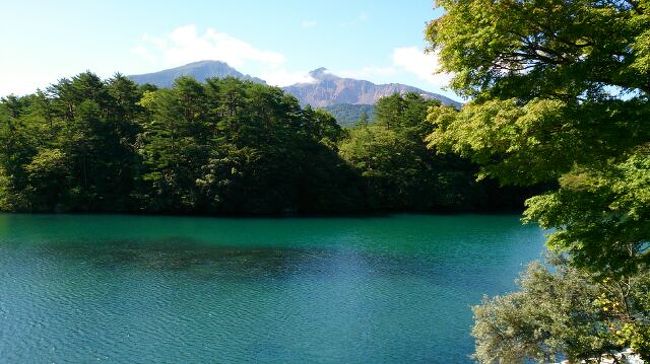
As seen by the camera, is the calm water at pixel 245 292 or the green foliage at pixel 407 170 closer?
the calm water at pixel 245 292

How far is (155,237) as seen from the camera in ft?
125

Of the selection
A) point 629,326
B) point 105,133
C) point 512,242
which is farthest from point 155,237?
point 629,326

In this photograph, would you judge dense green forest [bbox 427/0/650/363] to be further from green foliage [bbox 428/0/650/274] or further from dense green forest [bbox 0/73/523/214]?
dense green forest [bbox 0/73/523/214]

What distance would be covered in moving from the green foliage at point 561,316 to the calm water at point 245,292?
334 centimetres

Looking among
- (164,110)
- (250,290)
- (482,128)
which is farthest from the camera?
(164,110)

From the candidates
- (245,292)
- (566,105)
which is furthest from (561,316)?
(245,292)

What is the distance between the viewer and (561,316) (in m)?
11.3

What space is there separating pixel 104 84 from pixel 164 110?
40.7 feet

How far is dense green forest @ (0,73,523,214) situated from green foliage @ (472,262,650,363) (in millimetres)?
40803

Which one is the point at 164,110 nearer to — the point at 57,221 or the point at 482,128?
the point at 57,221

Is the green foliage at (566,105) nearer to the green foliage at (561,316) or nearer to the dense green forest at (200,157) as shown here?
the green foliage at (561,316)

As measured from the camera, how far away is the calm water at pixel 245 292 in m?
16.6

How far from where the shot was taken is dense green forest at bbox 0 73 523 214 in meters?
52.3

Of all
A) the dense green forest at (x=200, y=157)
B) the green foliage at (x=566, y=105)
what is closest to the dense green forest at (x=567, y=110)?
the green foliage at (x=566, y=105)
